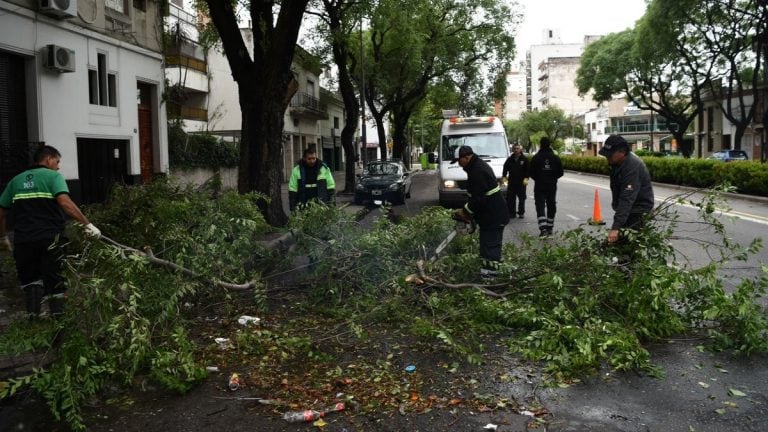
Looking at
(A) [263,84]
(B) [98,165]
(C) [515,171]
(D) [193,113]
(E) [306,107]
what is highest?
(E) [306,107]

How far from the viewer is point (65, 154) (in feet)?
45.3

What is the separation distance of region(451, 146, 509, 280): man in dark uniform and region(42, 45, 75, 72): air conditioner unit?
9.71 meters

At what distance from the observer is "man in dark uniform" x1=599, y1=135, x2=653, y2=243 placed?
6.41 meters

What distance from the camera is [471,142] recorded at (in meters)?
17.3

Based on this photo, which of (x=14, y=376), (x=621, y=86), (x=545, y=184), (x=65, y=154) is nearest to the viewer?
(x=14, y=376)

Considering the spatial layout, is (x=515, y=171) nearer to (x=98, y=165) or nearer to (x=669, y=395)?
(x=669, y=395)

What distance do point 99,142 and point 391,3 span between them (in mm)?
8905

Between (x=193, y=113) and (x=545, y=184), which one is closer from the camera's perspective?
(x=545, y=184)

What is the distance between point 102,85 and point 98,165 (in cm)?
194

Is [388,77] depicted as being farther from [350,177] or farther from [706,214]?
[706,214]

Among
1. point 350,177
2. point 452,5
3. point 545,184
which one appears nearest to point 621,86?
point 452,5

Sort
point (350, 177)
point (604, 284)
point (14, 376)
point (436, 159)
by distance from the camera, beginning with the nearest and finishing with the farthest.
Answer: point (14, 376) < point (604, 284) < point (436, 159) < point (350, 177)

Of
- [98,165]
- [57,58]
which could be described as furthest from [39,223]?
[98,165]

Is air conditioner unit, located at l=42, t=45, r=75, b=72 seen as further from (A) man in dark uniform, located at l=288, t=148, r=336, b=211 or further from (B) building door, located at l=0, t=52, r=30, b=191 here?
(A) man in dark uniform, located at l=288, t=148, r=336, b=211
